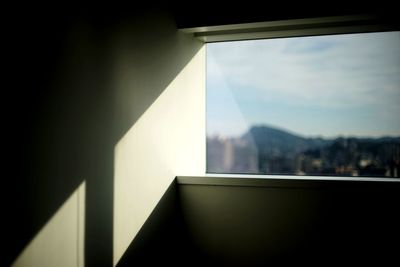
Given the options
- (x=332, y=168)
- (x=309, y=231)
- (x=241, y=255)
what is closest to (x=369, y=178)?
(x=332, y=168)

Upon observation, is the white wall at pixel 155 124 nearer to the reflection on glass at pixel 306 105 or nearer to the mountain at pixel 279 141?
the reflection on glass at pixel 306 105

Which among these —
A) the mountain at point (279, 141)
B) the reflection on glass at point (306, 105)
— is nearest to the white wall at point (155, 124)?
the reflection on glass at point (306, 105)

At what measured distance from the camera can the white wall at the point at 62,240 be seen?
6.35ft

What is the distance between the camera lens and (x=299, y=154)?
343 centimetres

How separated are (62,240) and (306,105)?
→ 209 centimetres

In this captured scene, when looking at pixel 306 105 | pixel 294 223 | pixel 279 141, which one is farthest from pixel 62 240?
pixel 306 105

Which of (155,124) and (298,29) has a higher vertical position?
(298,29)

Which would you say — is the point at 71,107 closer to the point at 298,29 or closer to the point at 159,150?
the point at 159,150

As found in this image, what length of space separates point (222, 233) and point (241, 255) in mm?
204

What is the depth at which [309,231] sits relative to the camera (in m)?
3.03

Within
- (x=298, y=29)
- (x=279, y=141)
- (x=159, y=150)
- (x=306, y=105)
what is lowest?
(x=159, y=150)

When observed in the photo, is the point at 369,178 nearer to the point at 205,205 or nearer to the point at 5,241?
the point at 205,205

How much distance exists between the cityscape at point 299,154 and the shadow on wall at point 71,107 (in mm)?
947

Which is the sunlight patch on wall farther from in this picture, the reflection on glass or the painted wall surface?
the painted wall surface
